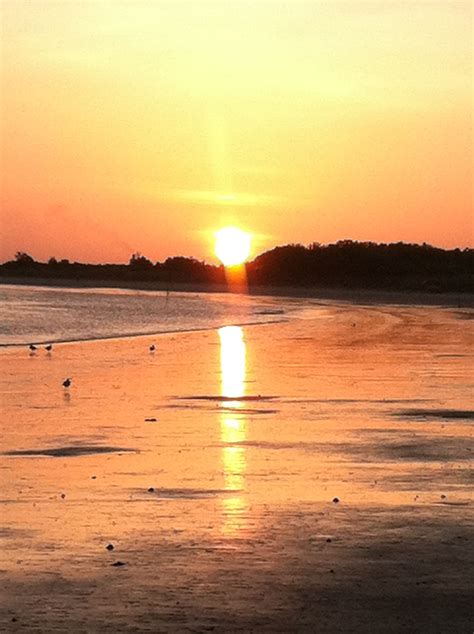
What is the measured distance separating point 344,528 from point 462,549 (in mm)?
1093

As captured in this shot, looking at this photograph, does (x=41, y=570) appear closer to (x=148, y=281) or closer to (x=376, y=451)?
(x=376, y=451)

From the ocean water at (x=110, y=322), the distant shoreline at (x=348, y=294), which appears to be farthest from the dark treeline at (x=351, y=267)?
the ocean water at (x=110, y=322)

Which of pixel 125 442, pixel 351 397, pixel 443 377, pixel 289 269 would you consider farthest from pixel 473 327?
pixel 289 269

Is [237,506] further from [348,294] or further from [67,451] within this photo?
[348,294]

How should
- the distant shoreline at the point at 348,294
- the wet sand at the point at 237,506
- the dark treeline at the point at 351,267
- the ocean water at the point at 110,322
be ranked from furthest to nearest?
the dark treeline at the point at 351,267 → the distant shoreline at the point at 348,294 → the ocean water at the point at 110,322 → the wet sand at the point at 237,506

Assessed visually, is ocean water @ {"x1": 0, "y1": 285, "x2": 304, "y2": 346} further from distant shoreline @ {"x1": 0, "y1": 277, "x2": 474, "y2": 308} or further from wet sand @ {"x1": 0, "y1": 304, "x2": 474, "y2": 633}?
wet sand @ {"x1": 0, "y1": 304, "x2": 474, "y2": 633}

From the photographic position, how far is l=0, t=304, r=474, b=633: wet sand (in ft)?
27.3

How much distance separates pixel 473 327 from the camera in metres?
47.6

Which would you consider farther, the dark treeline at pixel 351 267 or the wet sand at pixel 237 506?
the dark treeline at pixel 351 267

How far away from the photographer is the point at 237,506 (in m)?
11.5

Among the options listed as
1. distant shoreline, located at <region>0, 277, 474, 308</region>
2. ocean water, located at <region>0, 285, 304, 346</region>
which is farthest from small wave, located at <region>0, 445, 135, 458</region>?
distant shoreline, located at <region>0, 277, 474, 308</region>

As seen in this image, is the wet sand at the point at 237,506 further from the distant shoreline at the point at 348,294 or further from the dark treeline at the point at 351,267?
the dark treeline at the point at 351,267

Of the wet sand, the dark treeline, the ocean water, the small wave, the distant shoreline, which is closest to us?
the wet sand

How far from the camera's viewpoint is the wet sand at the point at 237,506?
834 centimetres
